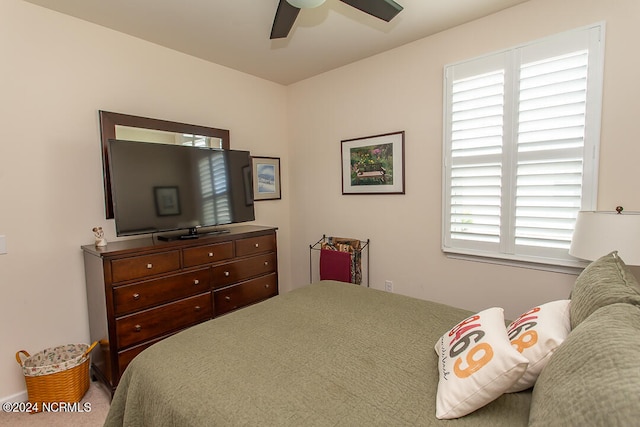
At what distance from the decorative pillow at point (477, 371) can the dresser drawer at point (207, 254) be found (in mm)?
1985

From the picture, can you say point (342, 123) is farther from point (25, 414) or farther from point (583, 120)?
point (25, 414)

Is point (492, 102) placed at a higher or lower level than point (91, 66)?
lower

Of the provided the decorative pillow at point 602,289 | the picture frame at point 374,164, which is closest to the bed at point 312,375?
the decorative pillow at point 602,289

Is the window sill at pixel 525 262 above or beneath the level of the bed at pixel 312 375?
above

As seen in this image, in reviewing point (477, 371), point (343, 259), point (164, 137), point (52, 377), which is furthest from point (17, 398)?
point (477, 371)

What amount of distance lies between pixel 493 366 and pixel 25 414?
2854 mm

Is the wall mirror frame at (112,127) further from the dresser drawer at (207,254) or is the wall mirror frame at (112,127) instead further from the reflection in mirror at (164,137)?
the dresser drawer at (207,254)

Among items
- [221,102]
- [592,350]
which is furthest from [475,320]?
[221,102]

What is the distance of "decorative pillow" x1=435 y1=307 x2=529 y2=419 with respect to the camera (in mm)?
954

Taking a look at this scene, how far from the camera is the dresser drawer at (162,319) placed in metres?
2.14

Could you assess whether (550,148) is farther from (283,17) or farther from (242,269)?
(242,269)

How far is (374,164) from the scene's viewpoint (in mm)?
3174

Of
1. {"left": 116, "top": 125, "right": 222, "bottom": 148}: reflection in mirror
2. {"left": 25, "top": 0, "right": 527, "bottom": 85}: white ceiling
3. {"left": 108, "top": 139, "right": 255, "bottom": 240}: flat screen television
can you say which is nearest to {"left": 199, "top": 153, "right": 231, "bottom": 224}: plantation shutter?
{"left": 108, "top": 139, "right": 255, "bottom": 240}: flat screen television

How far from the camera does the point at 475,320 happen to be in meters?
1.30
